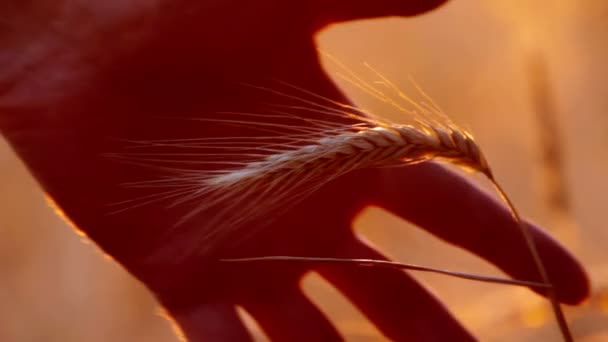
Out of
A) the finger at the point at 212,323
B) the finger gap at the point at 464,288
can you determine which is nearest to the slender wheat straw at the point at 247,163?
the finger at the point at 212,323

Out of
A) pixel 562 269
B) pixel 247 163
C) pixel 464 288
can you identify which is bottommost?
pixel 464 288

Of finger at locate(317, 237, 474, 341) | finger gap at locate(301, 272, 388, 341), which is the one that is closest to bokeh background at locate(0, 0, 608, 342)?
finger gap at locate(301, 272, 388, 341)

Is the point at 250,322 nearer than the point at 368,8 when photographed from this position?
No

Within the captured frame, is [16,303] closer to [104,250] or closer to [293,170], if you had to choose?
[104,250]

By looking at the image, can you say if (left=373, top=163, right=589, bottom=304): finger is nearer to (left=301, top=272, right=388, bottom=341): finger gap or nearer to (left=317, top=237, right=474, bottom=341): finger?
(left=317, top=237, right=474, bottom=341): finger

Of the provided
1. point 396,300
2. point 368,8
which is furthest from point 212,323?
point 368,8

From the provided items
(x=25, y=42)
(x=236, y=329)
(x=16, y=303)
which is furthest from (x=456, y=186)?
(x=16, y=303)

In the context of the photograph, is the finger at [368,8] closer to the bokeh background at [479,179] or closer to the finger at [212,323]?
the bokeh background at [479,179]

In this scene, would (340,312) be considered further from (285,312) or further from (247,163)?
(247,163)
